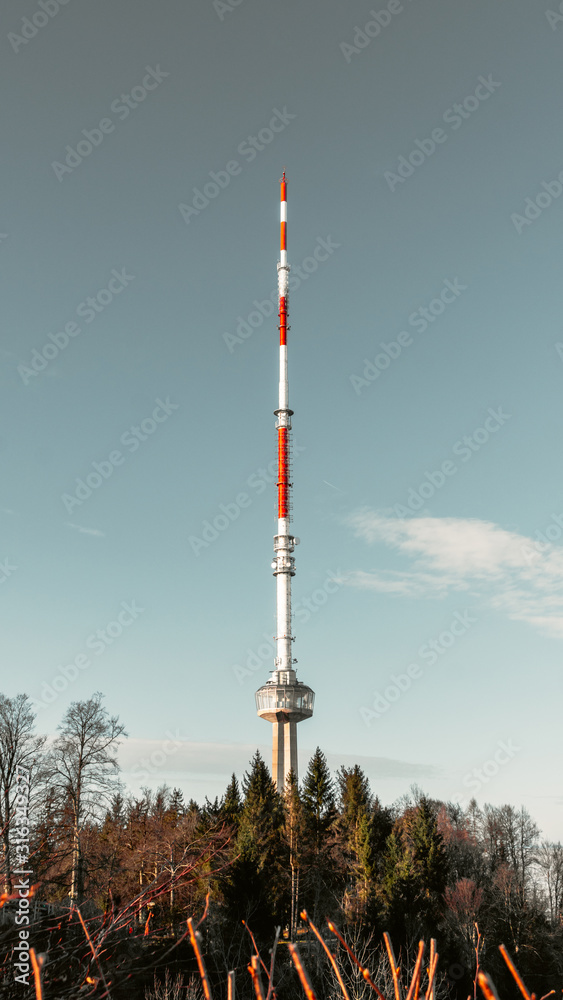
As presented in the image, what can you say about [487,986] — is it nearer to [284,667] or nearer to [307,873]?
[307,873]

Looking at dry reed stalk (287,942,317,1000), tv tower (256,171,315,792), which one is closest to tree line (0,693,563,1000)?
tv tower (256,171,315,792)

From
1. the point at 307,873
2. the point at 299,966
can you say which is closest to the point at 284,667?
the point at 307,873

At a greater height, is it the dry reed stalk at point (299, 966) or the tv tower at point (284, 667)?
the tv tower at point (284, 667)

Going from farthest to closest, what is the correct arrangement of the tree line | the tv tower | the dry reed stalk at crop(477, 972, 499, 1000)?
the tv tower
the tree line
the dry reed stalk at crop(477, 972, 499, 1000)

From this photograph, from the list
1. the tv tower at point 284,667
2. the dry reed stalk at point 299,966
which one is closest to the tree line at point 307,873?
the tv tower at point 284,667

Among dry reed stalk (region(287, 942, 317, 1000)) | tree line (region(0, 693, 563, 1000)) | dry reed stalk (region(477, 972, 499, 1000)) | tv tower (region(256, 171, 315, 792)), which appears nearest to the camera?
dry reed stalk (region(477, 972, 499, 1000))

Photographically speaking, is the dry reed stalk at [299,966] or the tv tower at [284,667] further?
the tv tower at [284,667]

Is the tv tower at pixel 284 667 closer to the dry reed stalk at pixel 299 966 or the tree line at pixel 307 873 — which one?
the tree line at pixel 307 873

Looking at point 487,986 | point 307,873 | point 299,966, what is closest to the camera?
point 487,986

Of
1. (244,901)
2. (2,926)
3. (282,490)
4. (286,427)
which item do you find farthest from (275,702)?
(2,926)

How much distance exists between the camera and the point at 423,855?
4947 cm

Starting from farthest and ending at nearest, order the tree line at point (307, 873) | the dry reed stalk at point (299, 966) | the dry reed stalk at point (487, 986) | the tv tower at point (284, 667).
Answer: the tv tower at point (284, 667), the tree line at point (307, 873), the dry reed stalk at point (299, 966), the dry reed stalk at point (487, 986)

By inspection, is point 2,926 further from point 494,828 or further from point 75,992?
point 494,828

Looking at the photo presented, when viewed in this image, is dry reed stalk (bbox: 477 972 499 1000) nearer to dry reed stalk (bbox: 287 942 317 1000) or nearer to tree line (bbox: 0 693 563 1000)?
dry reed stalk (bbox: 287 942 317 1000)
